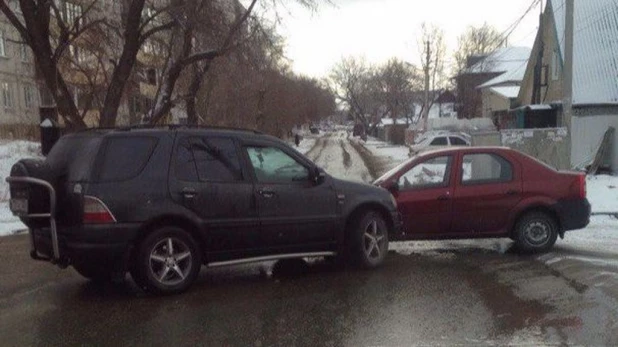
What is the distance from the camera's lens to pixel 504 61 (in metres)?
74.4

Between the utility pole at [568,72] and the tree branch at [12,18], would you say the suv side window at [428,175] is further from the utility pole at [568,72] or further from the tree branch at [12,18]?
the tree branch at [12,18]

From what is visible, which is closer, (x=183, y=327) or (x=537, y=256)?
(x=183, y=327)

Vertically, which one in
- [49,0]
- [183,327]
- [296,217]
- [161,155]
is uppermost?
[49,0]

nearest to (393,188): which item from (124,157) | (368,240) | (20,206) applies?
(368,240)

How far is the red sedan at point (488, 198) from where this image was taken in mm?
8602

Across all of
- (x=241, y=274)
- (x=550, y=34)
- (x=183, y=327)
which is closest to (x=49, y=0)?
(x=241, y=274)

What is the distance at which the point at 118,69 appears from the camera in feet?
58.0

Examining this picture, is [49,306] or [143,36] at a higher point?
[143,36]

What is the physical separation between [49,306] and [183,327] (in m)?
1.74

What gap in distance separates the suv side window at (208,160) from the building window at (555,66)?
1018 inches

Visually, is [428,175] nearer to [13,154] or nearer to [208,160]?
[208,160]

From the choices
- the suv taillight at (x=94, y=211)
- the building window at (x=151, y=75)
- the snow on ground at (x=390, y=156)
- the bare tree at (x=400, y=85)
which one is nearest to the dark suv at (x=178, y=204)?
the suv taillight at (x=94, y=211)

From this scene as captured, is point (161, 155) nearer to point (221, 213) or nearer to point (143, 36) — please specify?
point (221, 213)

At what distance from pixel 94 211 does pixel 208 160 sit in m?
1.35
